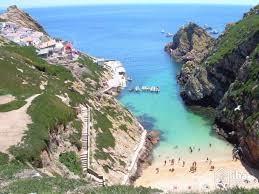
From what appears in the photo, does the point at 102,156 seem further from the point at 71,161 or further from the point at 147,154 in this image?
the point at 147,154

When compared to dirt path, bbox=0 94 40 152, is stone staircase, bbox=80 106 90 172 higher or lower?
lower

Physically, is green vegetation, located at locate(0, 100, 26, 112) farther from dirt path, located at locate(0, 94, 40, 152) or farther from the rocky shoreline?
the rocky shoreline

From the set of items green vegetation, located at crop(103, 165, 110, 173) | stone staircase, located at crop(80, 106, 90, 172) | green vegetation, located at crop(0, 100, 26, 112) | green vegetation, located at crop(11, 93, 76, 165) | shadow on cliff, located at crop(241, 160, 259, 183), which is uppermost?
green vegetation, located at crop(0, 100, 26, 112)

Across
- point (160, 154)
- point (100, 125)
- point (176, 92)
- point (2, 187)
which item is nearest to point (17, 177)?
point (2, 187)

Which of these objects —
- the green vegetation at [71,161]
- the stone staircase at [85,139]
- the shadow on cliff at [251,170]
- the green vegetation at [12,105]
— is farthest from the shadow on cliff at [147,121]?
the green vegetation at [71,161]

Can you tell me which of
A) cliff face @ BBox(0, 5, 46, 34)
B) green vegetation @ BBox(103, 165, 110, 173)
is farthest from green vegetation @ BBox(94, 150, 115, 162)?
cliff face @ BBox(0, 5, 46, 34)

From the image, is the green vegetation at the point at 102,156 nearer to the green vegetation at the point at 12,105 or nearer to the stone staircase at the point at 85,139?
the stone staircase at the point at 85,139

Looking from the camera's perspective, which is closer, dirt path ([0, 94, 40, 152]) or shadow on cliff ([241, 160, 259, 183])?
dirt path ([0, 94, 40, 152])
